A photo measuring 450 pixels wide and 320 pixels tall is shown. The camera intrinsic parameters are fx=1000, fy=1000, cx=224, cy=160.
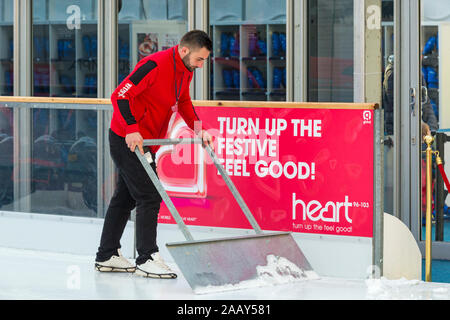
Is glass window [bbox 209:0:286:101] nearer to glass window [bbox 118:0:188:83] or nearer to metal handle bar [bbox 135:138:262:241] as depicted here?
glass window [bbox 118:0:188:83]

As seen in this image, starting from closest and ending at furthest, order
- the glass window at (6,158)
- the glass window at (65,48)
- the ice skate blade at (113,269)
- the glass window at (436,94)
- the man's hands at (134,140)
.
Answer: the man's hands at (134,140), the ice skate blade at (113,269), the glass window at (6,158), the glass window at (436,94), the glass window at (65,48)

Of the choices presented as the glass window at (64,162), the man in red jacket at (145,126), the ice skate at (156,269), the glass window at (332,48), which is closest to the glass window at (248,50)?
the glass window at (332,48)

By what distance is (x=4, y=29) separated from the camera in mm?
10414

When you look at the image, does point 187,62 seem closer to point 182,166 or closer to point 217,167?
point 217,167

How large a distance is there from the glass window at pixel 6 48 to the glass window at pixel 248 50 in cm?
234

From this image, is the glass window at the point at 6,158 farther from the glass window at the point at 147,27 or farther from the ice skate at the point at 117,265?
the glass window at the point at 147,27

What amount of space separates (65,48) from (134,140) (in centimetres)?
430

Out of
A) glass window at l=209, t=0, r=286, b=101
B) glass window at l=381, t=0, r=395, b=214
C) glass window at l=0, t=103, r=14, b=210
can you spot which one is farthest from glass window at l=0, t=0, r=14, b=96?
glass window at l=381, t=0, r=395, b=214

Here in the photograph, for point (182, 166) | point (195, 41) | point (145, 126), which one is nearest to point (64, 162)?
point (182, 166)

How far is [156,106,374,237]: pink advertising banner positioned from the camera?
21.0 ft

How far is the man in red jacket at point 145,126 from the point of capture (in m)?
6.11
